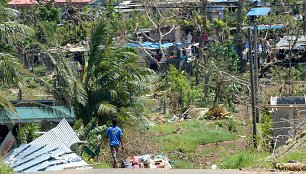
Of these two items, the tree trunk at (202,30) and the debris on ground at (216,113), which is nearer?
the debris on ground at (216,113)

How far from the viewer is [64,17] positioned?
41219 mm

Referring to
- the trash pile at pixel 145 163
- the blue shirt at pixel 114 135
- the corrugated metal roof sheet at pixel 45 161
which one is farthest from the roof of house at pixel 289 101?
the corrugated metal roof sheet at pixel 45 161

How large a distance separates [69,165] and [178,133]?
1023cm

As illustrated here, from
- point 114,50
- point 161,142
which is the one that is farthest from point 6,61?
point 161,142

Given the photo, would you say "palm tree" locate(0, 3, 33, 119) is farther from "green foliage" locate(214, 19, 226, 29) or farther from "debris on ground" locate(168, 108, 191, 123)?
"green foliage" locate(214, 19, 226, 29)

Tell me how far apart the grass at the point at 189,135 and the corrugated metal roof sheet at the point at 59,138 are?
159 inches

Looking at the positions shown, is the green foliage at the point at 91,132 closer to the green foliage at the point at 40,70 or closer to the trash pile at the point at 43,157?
the trash pile at the point at 43,157

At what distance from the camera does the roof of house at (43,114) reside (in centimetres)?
2061

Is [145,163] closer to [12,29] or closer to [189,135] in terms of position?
[12,29]

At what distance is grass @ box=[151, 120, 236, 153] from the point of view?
2261 cm

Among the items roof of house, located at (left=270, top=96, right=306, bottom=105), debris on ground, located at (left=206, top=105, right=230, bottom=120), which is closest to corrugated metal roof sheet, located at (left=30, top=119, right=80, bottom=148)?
roof of house, located at (left=270, top=96, right=306, bottom=105)

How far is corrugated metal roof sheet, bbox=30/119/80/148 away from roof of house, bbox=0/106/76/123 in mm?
1896

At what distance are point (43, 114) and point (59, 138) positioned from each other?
3.58 meters

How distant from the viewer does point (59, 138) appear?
1794 centimetres
